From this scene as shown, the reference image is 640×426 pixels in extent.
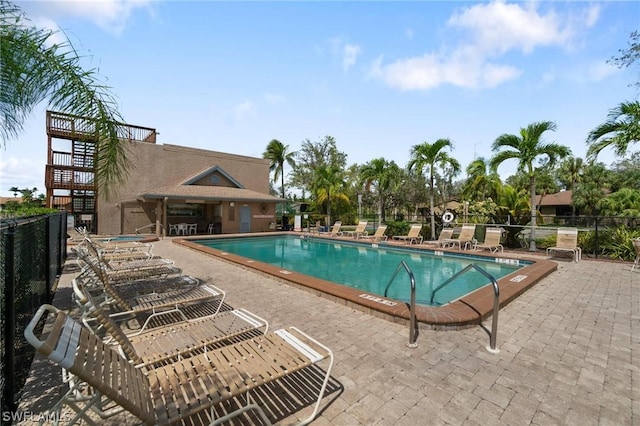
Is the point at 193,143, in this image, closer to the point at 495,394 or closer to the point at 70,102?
the point at 70,102

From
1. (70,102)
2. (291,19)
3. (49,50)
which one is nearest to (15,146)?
(70,102)

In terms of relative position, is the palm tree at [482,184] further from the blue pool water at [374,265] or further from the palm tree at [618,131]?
the blue pool water at [374,265]

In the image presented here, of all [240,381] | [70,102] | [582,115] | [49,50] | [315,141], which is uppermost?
[315,141]

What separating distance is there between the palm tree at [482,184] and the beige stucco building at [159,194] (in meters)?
14.0

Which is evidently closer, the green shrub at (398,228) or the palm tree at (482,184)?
the palm tree at (482,184)

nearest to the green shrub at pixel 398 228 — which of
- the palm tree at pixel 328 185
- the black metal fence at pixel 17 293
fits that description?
the palm tree at pixel 328 185

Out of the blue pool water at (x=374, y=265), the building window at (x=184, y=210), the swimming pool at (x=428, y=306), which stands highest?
the building window at (x=184, y=210)

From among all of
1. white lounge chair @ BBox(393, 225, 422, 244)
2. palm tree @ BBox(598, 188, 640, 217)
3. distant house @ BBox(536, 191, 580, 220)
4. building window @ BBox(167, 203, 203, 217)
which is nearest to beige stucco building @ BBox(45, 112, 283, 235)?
building window @ BBox(167, 203, 203, 217)

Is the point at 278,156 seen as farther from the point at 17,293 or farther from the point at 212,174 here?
the point at 17,293

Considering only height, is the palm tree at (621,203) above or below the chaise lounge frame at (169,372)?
above

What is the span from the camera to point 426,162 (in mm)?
16672

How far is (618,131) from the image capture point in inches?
354

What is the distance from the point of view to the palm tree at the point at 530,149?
1208cm

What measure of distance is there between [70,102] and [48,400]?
3247mm
